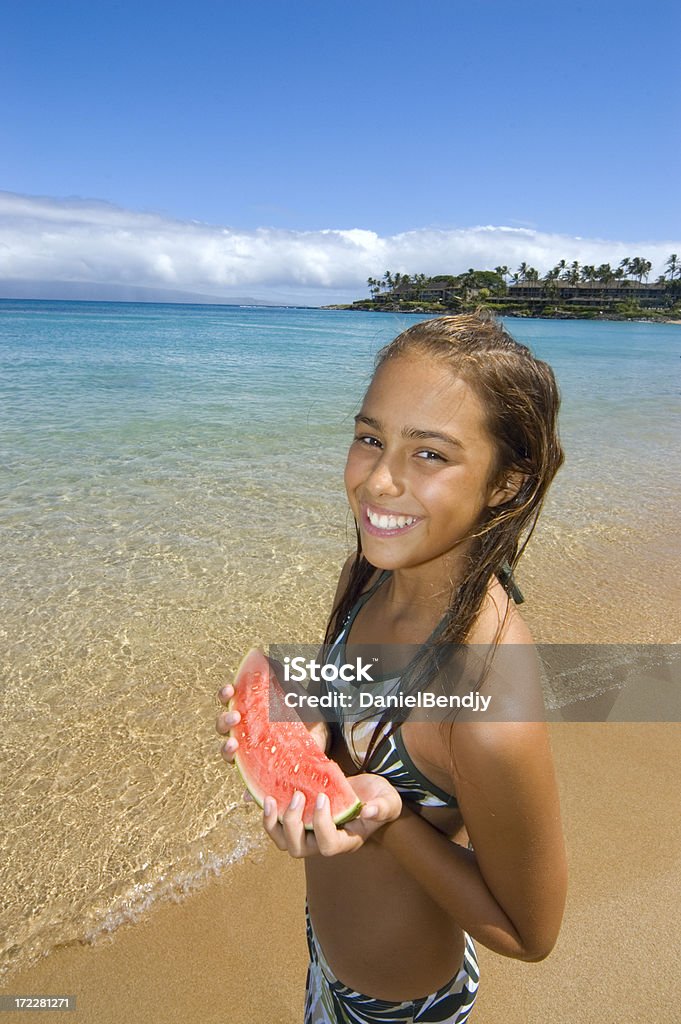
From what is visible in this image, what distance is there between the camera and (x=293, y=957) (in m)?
2.84

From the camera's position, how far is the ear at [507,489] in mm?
1587

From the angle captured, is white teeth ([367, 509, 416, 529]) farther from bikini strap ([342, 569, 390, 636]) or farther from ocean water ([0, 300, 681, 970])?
ocean water ([0, 300, 681, 970])

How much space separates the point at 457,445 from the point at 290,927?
2.62 metres

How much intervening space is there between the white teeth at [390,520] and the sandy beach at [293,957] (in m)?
2.34

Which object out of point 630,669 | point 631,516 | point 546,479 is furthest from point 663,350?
point 546,479

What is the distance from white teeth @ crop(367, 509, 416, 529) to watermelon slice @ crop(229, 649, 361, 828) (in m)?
0.57

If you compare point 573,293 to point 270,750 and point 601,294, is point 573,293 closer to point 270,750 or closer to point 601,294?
point 601,294

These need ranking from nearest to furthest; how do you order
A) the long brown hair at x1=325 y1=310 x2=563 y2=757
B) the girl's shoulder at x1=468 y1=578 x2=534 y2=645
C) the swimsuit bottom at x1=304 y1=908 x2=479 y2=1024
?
the girl's shoulder at x1=468 y1=578 x2=534 y2=645
the long brown hair at x1=325 y1=310 x2=563 y2=757
the swimsuit bottom at x1=304 y1=908 x2=479 y2=1024

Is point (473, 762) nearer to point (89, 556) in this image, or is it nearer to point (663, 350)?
point (89, 556)

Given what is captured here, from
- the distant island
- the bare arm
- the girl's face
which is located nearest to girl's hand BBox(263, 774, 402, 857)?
the bare arm

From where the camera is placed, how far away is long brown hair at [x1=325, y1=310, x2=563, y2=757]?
1.53 meters

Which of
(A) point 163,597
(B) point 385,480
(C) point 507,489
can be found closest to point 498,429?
(C) point 507,489

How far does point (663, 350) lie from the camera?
51.5 metres

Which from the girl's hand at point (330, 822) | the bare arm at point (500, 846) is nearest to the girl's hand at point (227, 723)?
the girl's hand at point (330, 822)
